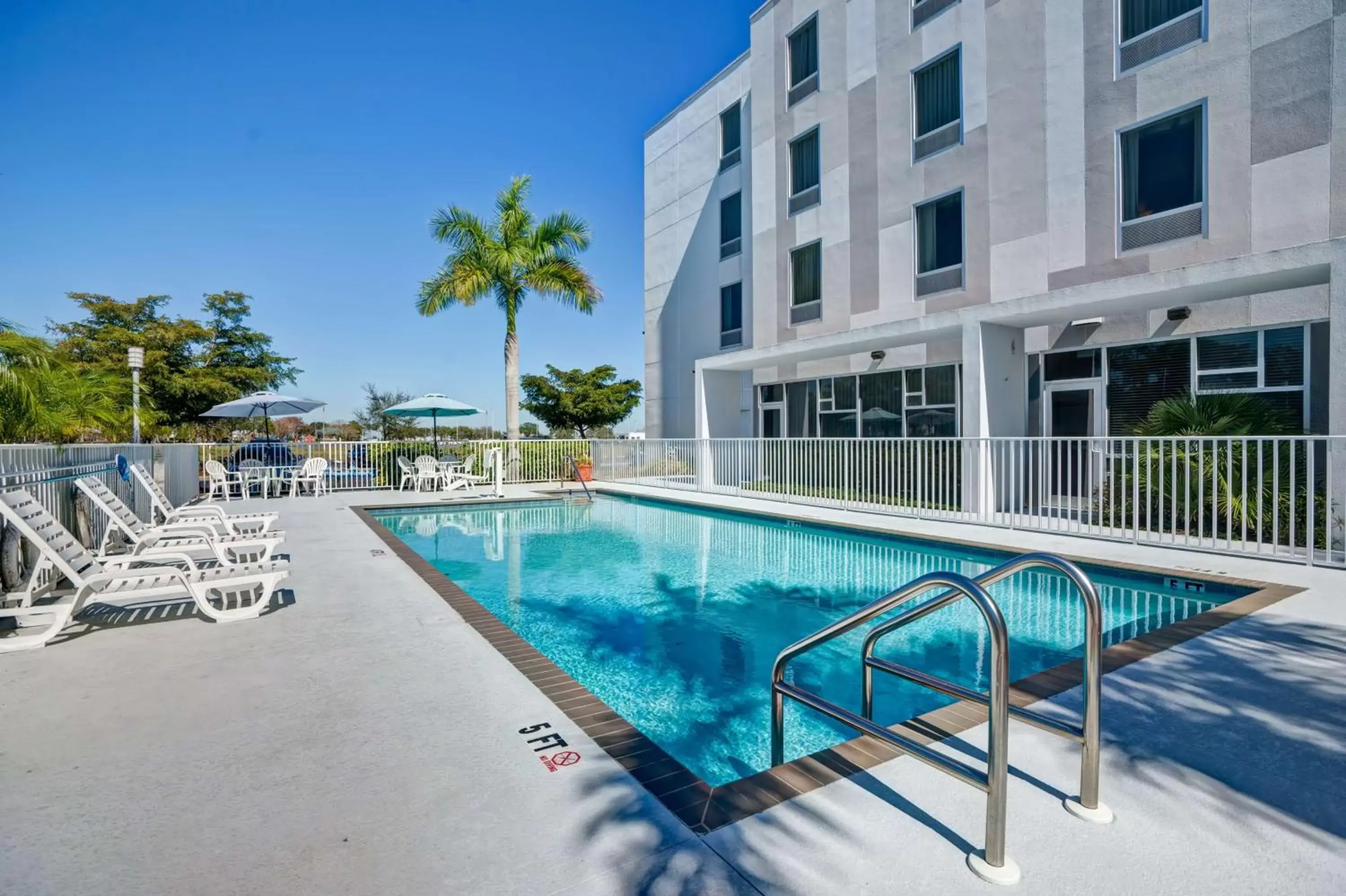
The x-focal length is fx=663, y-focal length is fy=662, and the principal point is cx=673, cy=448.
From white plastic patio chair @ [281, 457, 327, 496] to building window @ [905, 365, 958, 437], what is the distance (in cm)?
1409

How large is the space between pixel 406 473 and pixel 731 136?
1461 cm

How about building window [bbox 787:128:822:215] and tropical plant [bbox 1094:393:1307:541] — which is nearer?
tropical plant [bbox 1094:393:1307:541]

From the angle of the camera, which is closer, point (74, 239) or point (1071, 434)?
point (1071, 434)

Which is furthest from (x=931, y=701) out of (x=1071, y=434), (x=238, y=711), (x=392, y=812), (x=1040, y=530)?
(x=1071, y=434)

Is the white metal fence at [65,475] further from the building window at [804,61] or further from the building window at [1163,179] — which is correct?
the building window at [804,61]

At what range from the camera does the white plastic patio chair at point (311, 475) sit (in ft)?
53.2

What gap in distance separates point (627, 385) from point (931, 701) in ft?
97.0

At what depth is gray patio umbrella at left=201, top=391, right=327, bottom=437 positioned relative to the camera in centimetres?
1662

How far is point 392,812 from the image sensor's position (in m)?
2.48

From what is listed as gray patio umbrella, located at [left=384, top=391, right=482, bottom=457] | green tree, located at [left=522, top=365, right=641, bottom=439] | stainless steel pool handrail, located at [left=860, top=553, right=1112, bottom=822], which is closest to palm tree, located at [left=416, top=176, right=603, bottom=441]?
gray patio umbrella, located at [left=384, top=391, right=482, bottom=457]

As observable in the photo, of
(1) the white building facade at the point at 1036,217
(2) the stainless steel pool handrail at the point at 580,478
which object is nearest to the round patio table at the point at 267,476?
(2) the stainless steel pool handrail at the point at 580,478

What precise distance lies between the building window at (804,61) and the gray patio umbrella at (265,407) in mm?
14858

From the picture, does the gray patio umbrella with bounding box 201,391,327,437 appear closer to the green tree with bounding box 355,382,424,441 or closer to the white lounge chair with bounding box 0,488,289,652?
the white lounge chair with bounding box 0,488,289,652

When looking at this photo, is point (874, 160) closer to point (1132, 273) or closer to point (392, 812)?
point (1132, 273)
